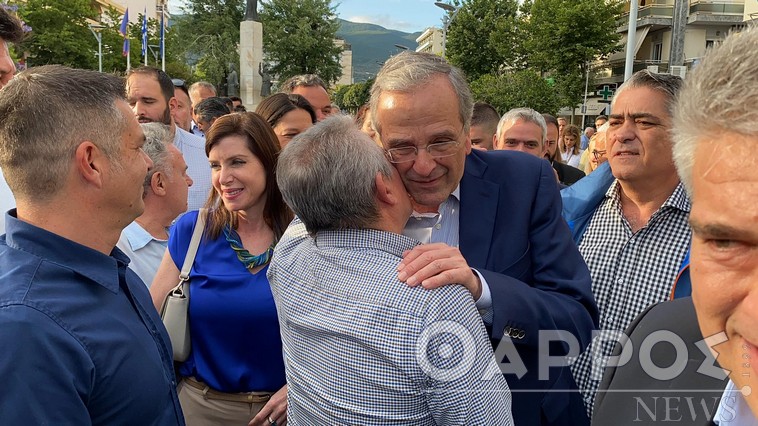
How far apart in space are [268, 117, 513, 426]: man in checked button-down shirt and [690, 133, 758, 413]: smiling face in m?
0.65

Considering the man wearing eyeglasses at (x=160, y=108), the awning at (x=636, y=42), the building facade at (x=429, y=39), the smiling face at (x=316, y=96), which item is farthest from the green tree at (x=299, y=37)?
the building facade at (x=429, y=39)

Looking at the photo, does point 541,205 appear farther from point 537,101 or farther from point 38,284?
point 537,101

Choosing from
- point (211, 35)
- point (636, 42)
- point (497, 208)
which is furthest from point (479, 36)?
point (497, 208)

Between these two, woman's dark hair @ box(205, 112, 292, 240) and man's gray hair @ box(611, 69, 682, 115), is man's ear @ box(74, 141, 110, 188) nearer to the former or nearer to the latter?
woman's dark hair @ box(205, 112, 292, 240)

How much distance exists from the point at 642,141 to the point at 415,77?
1312mm

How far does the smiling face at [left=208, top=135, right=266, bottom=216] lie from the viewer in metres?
2.97

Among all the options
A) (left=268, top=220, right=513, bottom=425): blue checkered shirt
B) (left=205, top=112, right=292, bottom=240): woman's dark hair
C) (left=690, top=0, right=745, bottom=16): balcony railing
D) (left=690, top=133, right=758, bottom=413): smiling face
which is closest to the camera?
(left=690, top=133, right=758, bottom=413): smiling face

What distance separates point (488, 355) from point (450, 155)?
2.36 feet

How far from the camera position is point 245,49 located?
19.2 meters

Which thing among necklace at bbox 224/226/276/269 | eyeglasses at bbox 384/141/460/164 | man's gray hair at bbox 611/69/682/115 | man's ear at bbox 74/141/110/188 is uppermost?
man's gray hair at bbox 611/69/682/115

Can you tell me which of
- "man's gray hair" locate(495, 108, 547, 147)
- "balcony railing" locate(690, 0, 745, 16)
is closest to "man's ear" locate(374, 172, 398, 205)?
"man's gray hair" locate(495, 108, 547, 147)

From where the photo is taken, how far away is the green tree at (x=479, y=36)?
45.8m

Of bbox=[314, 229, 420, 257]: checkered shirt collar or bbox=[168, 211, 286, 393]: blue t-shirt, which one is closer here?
bbox=[314, 229, 420, 257]: checkered shirt collar

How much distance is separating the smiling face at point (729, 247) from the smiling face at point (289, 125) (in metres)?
3.80
